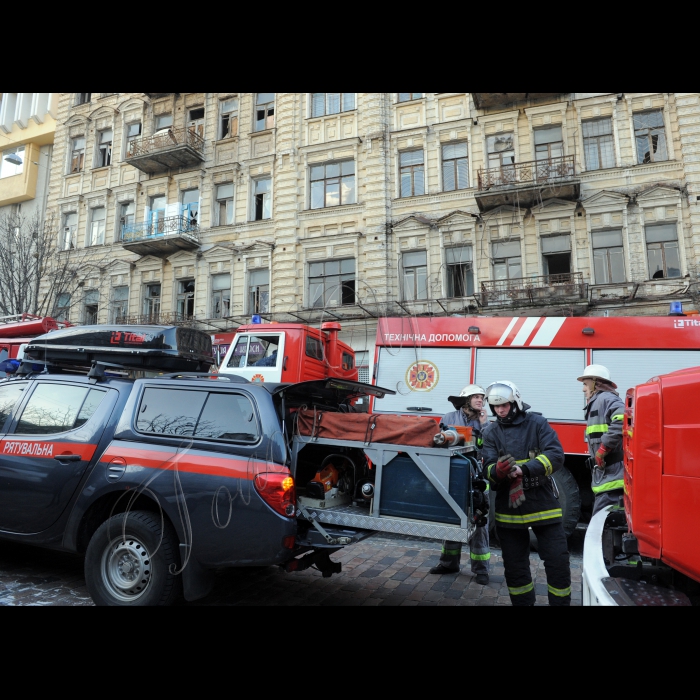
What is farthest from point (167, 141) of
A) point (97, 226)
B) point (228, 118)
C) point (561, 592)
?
point (561, 592)

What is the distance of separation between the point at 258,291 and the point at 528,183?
10.2 m

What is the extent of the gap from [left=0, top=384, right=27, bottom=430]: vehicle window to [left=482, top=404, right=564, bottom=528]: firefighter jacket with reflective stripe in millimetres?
4305

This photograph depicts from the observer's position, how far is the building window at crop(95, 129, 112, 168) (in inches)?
930

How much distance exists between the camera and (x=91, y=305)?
22.3 m

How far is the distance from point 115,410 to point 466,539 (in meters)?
3.03

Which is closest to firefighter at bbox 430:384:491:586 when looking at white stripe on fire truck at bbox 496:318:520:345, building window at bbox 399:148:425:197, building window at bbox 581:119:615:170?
white stripe on fire truck at bbox 496:318:520:345

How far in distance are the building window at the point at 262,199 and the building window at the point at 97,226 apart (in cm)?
757

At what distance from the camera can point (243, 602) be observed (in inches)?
176

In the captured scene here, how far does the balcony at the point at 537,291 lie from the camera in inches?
595

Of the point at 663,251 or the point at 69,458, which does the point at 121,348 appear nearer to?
the point at 69,458

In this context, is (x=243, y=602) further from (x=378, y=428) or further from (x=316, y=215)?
(x=316, y=215)

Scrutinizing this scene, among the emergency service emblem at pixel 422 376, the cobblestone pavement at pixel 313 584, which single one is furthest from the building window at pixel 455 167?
the cobblestone pavement at pixel 313 584

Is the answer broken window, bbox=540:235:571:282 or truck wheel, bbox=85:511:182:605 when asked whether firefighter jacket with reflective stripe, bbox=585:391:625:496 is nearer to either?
truck wheel, bbox=85:511:182:605

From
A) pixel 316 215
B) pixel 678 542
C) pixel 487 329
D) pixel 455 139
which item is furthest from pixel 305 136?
pixel 678 542
